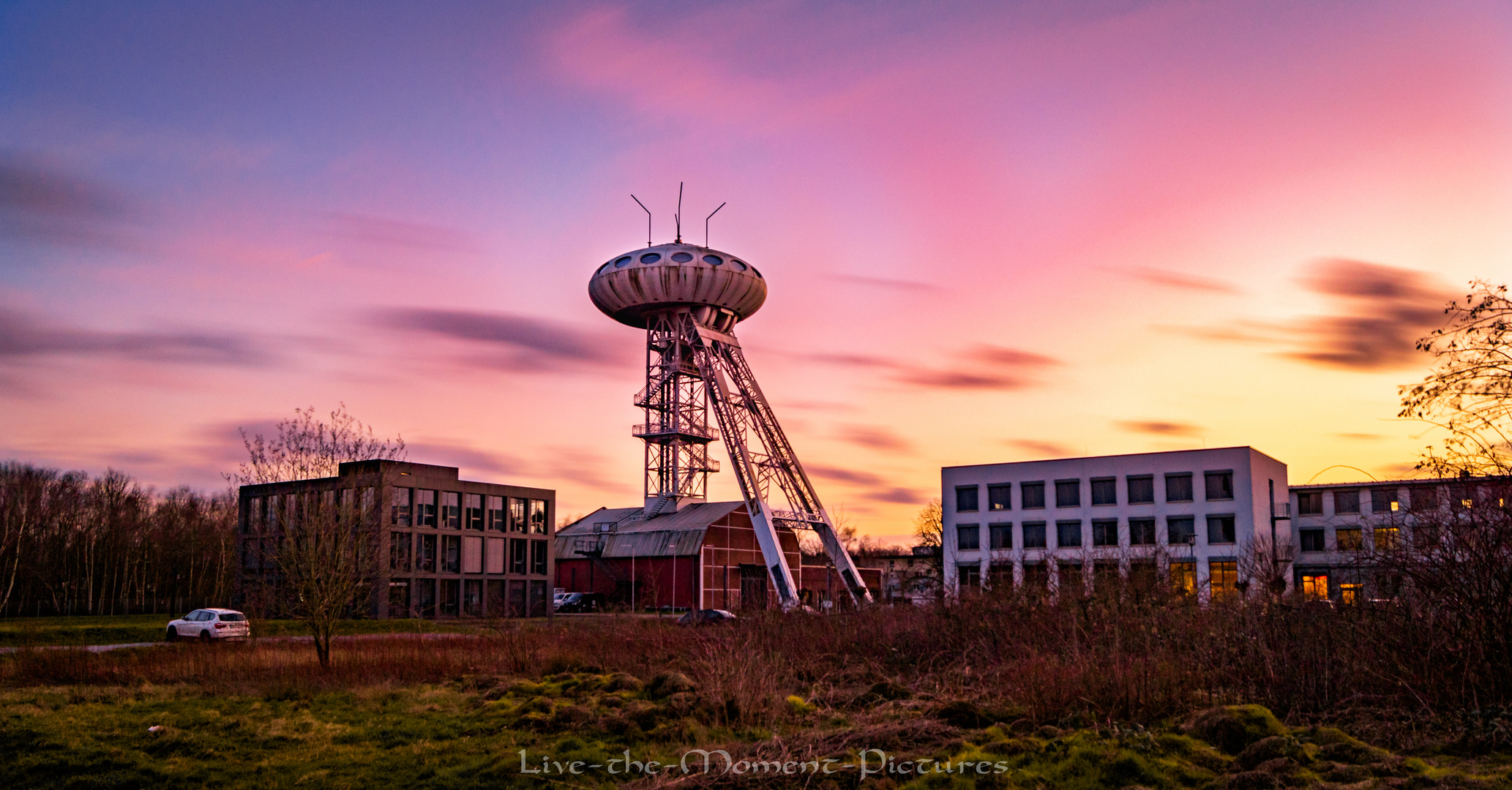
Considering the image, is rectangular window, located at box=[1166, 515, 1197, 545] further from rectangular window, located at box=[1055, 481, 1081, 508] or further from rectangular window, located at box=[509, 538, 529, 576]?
rectangular window, located at box=[509, 538, 529, 576]

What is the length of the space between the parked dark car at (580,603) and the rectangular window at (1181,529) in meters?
36.1

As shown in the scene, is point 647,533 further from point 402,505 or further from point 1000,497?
point 1000,497

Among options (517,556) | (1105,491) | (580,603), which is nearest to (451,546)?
(517,556)

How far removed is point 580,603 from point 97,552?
114ft

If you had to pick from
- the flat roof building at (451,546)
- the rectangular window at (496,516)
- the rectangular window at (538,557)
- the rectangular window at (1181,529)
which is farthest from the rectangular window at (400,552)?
the rectangular window at (1181,529)

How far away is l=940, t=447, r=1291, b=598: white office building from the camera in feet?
224

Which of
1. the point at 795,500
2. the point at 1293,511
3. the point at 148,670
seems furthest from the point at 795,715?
the point at 1293,511

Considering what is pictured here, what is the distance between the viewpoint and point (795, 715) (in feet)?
49.0

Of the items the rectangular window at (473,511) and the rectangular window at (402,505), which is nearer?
the rectangular window at (402,505)

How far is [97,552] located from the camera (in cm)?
7631

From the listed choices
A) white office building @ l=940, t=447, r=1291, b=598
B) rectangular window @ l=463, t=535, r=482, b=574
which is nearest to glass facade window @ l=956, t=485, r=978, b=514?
white office building @ l=940, t=447, r=1291, b=598

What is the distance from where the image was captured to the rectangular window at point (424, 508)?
206 feet

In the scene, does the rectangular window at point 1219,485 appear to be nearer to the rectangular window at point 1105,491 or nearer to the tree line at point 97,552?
the rectangular window at point 1105,491

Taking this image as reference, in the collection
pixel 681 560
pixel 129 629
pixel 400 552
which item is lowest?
pixel 129 629
